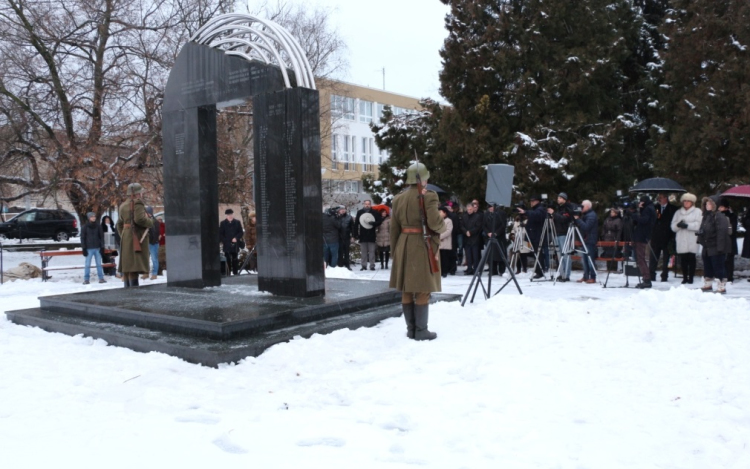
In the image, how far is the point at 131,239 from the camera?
11727mm

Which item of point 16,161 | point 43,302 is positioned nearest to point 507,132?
point 43,302

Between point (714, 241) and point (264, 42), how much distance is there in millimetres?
8560

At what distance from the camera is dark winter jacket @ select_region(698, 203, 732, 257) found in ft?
38.3

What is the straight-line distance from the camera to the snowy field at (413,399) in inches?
170

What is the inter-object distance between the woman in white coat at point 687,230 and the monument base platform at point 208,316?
5.57 metres

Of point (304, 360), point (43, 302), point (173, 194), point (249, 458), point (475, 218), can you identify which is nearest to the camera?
point (249, 458)

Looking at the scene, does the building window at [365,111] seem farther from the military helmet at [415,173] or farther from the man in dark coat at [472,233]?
the military helmet at [415,173]

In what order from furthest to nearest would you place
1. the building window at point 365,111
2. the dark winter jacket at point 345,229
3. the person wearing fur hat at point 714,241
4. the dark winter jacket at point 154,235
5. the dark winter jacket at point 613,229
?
the building window at point 365,111, the dark winter jacket at point 345,229, the dark winter jacket at point 154,235, the dark winter jacket at point 613,229, the person wearing fur hat at point 714,241

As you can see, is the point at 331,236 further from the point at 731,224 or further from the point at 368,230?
the point at 731,224

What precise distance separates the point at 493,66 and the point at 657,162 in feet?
17.0

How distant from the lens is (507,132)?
18609 millimetres

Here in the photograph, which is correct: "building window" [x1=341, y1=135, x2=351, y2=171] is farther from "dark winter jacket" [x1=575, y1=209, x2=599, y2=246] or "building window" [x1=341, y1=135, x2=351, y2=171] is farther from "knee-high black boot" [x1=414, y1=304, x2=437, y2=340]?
"knee-high black boot" [x1=414, y1=304, x2=437, y2=340]

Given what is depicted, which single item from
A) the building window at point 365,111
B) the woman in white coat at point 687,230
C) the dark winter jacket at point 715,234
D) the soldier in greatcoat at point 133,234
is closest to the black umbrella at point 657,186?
the woman in white coat at point 687,230

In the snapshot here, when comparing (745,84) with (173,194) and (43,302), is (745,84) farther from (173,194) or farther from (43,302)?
(43,302)
